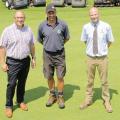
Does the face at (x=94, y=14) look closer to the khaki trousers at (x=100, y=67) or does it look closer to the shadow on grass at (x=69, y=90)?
the khaki trousers at (x=100, y=67)

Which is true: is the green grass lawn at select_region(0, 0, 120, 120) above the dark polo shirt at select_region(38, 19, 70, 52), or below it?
below

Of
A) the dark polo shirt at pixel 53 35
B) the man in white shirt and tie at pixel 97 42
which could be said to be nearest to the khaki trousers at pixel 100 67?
the man in white shirt and tie at pixel 97 42

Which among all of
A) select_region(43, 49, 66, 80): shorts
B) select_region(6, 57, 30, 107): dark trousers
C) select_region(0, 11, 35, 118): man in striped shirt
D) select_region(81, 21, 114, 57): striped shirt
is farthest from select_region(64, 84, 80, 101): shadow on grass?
select_region(81, 21, 114, 57): striped shirt

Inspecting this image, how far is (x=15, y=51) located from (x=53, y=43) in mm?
916

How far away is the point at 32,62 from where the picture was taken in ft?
28.3

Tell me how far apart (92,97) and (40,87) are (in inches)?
72.0

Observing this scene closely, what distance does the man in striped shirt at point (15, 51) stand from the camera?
8.03 m

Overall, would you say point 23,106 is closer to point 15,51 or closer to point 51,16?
point 15,51

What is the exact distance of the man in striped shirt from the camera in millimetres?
8031

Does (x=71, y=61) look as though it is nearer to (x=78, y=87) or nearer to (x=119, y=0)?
(x=78, y=87)

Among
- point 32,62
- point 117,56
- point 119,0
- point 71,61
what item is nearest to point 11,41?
point 32,62

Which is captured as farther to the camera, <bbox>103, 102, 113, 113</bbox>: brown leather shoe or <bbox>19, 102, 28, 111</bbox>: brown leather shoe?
<bbox>19, 102, 28, 111</bbox>: brown leather shoe

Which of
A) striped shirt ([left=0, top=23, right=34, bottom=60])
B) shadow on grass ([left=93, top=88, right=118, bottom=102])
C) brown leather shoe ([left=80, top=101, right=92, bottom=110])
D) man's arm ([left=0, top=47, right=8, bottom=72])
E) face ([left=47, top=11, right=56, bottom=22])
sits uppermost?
face ([left=47, top=11, right=56, bottom=22])

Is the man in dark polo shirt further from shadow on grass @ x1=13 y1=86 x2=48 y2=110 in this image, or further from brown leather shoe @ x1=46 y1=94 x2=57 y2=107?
shadow on grass @ x1=13 y1=86 x2=48 y2=110
